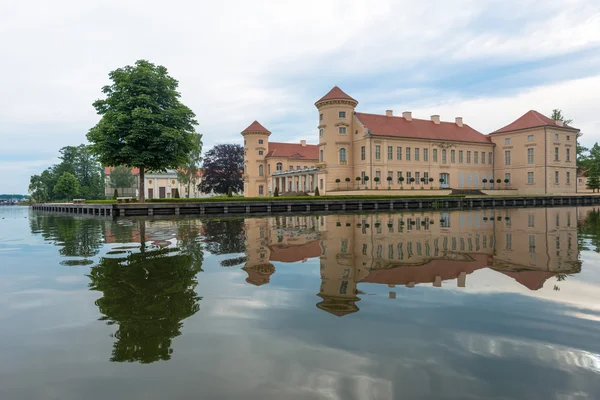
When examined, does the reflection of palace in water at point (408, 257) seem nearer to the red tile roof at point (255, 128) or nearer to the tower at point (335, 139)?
the tower at point (335, 139)

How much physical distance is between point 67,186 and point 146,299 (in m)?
79.3

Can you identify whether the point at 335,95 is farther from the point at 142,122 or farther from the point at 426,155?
the point at 142,122

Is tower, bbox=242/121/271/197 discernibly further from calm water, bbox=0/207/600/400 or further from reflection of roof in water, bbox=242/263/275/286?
reflection of roof in water, bbox=242/263/275/286

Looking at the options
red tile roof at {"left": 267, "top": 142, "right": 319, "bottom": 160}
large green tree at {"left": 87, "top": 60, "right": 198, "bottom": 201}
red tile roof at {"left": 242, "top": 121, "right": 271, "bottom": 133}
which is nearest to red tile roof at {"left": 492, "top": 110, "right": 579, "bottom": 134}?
red tile roof at {"left": 267, "top": 142, "right": 319, "bottom": 160}

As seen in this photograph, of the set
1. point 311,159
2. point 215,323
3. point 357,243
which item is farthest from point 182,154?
point 311,159

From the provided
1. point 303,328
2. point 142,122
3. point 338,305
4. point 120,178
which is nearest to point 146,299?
point 303,328

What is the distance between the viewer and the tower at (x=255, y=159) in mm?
68312

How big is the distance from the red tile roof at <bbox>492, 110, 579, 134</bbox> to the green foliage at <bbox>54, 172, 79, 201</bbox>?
76.3 meters

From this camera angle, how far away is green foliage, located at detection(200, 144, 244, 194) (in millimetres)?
70125

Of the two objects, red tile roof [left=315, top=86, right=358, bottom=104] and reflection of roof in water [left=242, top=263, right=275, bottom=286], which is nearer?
reflection of roof in water [left=242, top=263, right=275, bottom=286]

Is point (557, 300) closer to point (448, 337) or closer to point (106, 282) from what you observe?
point (448, 337)

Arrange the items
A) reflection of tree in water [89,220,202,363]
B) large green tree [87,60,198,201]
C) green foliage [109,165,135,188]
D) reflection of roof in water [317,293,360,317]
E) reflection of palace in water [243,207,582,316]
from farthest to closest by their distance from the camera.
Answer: green foliage [109,165,135,188], large green tree [87,60,198,201], reflection of palace in water [243,207,582,316], reflection of roof in water [317,293,360,317], reflection of tree in water [89,220,202,363]

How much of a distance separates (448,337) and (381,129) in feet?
169

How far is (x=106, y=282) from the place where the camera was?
7008 mm
